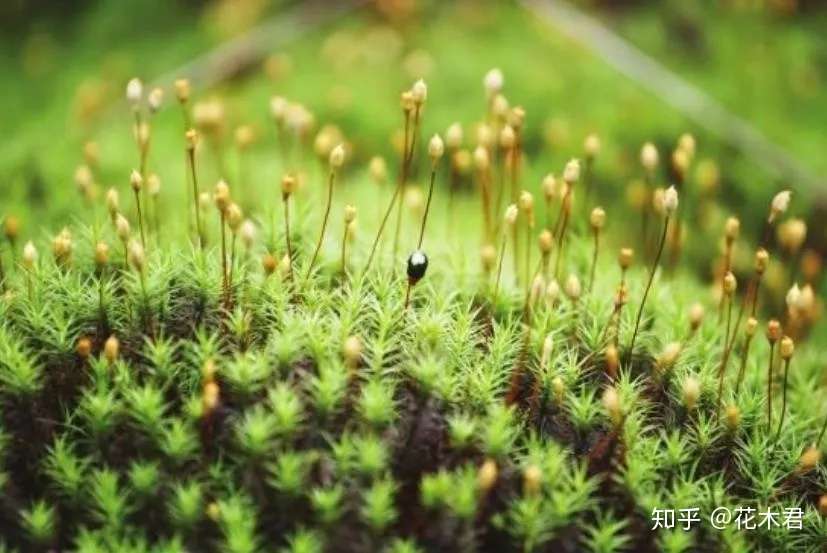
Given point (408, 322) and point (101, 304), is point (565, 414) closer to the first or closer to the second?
point (408, 322)

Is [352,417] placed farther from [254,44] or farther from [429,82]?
[254,44]

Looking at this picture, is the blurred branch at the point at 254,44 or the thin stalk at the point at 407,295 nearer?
the thin stalk at the point at 407,295

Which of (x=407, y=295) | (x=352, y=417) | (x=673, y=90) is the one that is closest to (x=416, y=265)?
(x=407, y=295)

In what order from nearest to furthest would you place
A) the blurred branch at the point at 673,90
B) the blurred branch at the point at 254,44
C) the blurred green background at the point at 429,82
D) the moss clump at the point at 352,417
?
the moss clump at the point at 352,417 → the blurred green background at the point at 429,82 → the blurred branch at the point at 673,90 → the blurred branch at the point at 254,44

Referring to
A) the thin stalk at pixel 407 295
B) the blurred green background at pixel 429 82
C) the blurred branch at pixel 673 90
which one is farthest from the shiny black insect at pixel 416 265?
the blurred branch at pixel 673 90

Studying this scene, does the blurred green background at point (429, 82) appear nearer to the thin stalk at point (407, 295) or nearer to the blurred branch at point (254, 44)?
the blurred branch at point (254, 44)

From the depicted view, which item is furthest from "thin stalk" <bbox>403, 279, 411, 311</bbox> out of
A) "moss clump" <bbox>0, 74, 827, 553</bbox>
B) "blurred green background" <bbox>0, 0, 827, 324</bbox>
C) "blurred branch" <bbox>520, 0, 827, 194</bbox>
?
"blurred branch" <bbox>520, 0, 827, 194</bbox>

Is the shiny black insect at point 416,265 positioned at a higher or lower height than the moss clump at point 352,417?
higher

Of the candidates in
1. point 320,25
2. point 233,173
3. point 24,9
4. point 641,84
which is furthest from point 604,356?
point 24,9
